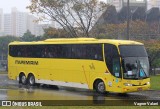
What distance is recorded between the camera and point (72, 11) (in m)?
35.6

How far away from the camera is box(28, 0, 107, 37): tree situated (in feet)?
114

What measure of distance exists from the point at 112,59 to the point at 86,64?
1986 millimetres

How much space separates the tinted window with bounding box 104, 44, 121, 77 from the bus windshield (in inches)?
12.1

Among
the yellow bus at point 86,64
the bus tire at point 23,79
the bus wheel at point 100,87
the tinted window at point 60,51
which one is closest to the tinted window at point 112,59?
the yellow bus at point 86,64

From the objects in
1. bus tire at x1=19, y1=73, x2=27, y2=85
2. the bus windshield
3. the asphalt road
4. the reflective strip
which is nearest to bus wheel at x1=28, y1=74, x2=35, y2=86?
bus tire at x1=19, y1=73, x2=27, y2=85

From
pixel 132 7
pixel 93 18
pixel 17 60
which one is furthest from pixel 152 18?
pixel 17 60

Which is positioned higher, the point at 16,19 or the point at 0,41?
the point at 16,19

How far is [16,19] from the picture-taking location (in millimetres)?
104875

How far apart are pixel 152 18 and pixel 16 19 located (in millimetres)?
48725

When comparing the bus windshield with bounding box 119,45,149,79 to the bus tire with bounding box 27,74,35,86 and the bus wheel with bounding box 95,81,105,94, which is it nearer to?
the bus wheel with bounding box 95,81,105,94

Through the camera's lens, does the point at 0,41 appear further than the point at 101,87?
Yes

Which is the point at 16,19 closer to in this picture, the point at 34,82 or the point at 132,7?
the point at 132,7

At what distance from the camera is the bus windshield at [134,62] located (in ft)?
59.9

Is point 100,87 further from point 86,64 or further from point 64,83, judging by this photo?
point 64,83
